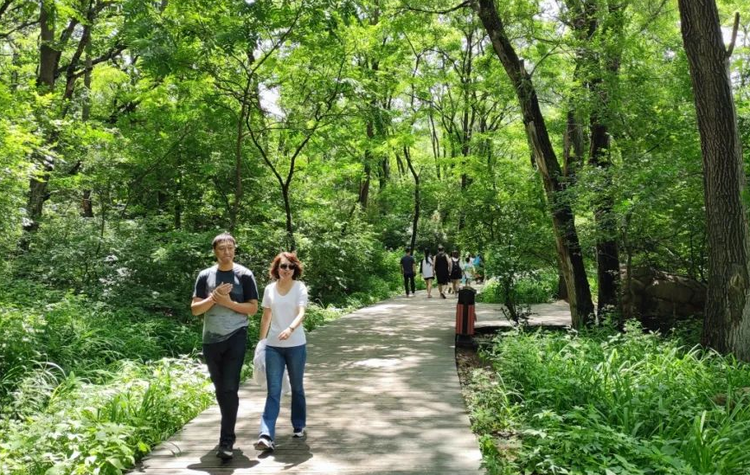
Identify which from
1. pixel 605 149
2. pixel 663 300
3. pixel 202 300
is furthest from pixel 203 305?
pixel 663 300

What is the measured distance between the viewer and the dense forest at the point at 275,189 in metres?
7.09

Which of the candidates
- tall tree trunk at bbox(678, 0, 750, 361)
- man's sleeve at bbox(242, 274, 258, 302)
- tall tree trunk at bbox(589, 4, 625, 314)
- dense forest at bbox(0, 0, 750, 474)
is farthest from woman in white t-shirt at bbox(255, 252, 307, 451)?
tall tree trunk at bbox(589, 4, 625, 314)

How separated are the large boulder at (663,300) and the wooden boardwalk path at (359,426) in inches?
186

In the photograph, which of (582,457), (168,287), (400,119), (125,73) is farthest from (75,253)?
(400,119)

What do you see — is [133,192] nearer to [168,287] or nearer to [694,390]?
[168,287]

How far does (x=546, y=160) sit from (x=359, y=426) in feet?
21.0

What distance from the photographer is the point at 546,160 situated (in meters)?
10.1

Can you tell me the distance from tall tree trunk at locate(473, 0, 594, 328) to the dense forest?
0.16 feet

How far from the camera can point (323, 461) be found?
459cm

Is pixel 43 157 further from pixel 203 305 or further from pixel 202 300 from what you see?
pixel 203 305

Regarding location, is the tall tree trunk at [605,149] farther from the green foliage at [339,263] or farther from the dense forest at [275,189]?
the green foliage at [339,263]

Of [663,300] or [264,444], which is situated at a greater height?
[663,300]

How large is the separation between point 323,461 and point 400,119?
2306cm

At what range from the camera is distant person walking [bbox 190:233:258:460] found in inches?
183
